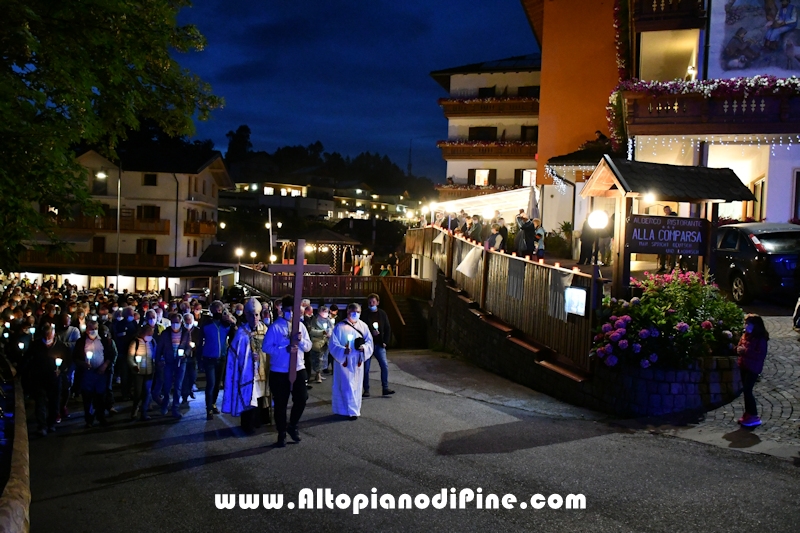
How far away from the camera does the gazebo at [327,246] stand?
34.0m

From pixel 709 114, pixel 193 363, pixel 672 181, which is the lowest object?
pixel 193 363

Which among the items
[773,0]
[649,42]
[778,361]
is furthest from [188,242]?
[778,361]

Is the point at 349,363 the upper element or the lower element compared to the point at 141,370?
upper

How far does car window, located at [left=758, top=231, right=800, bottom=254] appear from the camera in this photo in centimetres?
1402

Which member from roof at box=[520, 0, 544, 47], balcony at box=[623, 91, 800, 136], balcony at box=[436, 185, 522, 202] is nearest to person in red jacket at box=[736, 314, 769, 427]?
balcony at box=[623, 91, 800, 136]

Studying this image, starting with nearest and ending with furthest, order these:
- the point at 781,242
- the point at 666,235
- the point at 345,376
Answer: the point at 345,376, the point at 666,235, the point at 781,242

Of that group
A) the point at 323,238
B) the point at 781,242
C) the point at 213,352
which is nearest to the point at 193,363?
the point at 213,352

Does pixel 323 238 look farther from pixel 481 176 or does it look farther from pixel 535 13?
pixel 535 13

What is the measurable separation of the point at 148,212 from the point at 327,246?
686 inches

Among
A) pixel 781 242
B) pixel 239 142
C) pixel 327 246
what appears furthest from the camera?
pixel 239 142

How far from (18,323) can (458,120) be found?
36.4 m

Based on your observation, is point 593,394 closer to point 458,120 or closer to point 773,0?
point 773,0

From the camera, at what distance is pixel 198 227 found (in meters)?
48.2

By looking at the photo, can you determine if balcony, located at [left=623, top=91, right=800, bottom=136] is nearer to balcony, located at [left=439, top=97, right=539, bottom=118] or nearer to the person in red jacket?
the person in red jacket
